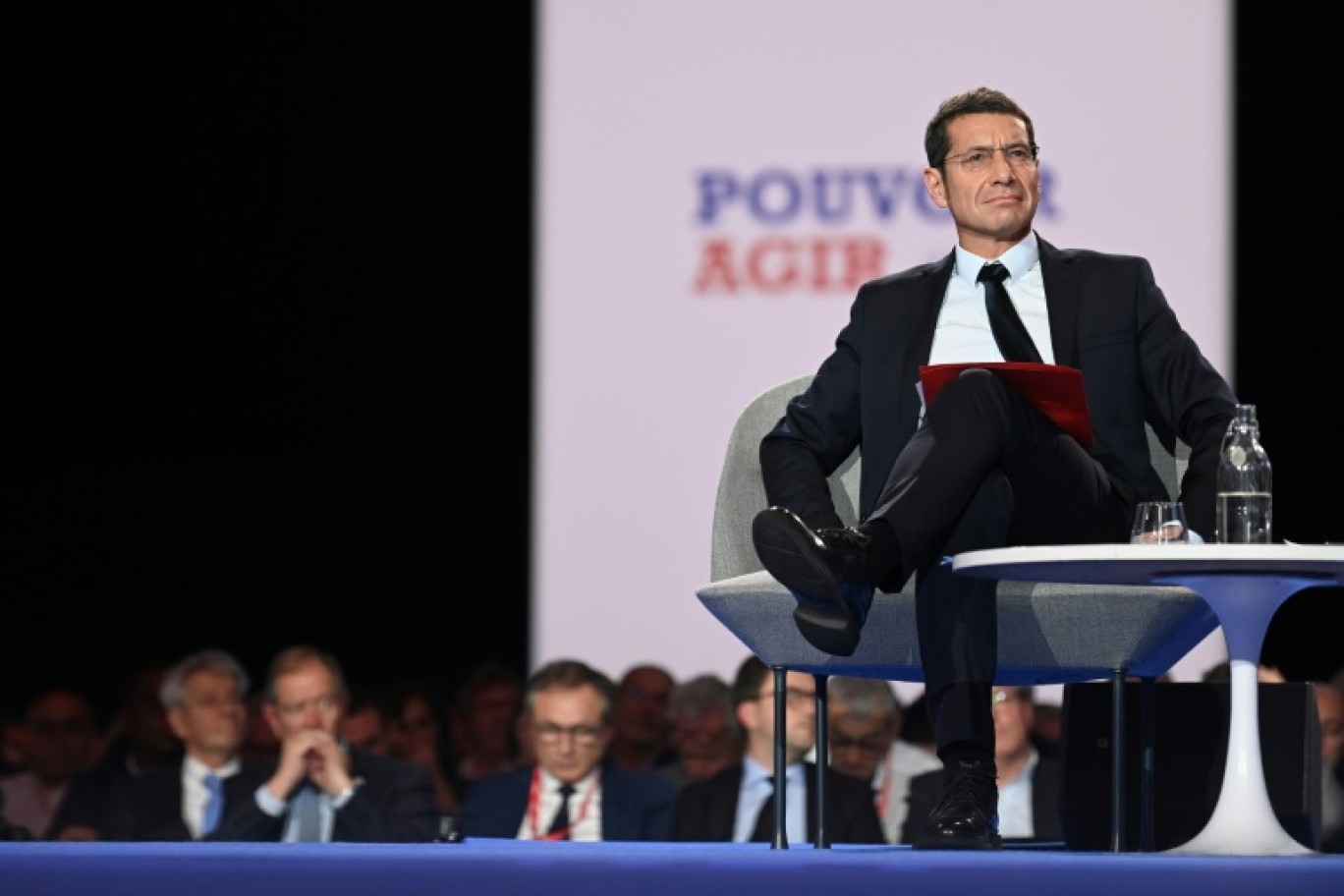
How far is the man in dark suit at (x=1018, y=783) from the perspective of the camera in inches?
199

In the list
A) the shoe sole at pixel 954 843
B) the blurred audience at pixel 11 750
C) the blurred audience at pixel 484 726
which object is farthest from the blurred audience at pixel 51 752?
the shoe sole at pixel 954 843

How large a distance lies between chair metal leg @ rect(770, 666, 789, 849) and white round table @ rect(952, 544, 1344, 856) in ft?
1.71

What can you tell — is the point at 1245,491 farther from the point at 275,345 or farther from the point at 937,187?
the point at 275,345

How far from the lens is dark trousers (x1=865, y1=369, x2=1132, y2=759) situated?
3.03m

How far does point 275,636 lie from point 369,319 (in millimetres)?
1147

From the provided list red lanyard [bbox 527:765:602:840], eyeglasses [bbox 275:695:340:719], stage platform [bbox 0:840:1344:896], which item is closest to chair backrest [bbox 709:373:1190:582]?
stage platform [bbox 0:840:1344:896]

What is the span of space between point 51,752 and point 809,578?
13.2 feet

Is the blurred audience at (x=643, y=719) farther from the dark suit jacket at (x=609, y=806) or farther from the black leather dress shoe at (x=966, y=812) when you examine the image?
the black leather dress shoe at (x=966, y=812)

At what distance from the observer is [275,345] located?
23.6 ft

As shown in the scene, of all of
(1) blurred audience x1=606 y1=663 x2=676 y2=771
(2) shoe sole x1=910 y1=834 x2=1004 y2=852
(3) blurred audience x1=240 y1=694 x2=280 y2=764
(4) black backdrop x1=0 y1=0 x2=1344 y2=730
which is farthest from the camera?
(4) black backdrop x1=0 y1=0 x2=1344 y2=730

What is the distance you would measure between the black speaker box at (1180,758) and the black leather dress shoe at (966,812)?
381mm

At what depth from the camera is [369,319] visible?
7141mm

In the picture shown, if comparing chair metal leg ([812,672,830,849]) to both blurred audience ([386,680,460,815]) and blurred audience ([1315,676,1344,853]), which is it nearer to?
blurred audience ([1315,676,1344,853])

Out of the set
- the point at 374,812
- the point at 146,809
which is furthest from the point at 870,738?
the point at 146,809
